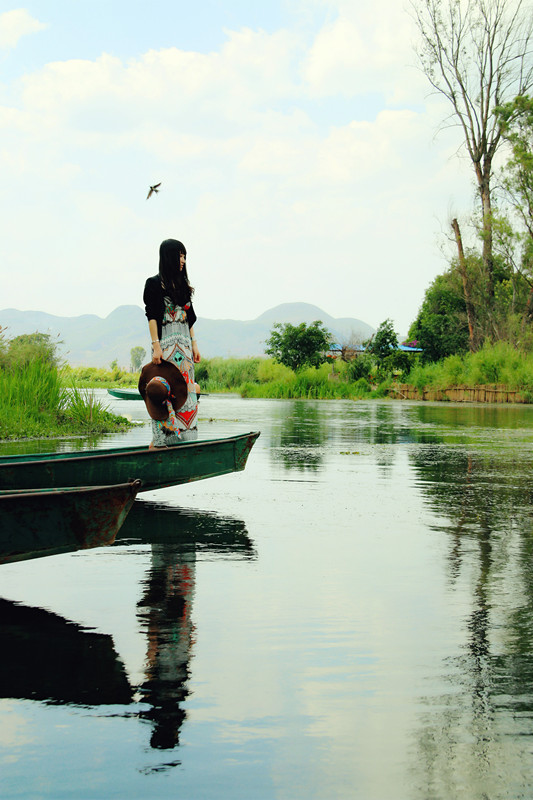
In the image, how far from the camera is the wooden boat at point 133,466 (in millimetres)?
7777

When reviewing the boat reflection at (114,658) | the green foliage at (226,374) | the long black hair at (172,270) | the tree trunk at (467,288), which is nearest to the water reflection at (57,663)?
the boat reflection at (114,658)

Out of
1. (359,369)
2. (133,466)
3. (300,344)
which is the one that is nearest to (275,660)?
(133,466)

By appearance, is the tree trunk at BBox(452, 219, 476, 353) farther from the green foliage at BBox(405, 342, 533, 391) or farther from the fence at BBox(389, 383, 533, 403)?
the fence at BBox(389, 383, 533, 403)

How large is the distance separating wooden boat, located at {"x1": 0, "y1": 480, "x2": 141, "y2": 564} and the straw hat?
363cm

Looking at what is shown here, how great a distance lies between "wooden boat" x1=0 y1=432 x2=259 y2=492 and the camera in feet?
25.5

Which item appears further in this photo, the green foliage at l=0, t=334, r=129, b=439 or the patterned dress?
the green foliage at l=0, t=334, r=129, b=439

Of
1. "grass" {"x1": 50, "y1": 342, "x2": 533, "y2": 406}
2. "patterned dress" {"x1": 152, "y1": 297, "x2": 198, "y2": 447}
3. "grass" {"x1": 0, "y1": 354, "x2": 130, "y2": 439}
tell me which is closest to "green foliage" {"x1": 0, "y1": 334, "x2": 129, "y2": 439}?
"grass" {"x1": 0, "y1": 354, "x2": 130, "y2": 439}

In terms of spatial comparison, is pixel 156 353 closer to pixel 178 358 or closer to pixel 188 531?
pixel 178 358

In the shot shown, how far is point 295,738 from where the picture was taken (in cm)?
316

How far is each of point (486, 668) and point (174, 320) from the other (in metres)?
5.38

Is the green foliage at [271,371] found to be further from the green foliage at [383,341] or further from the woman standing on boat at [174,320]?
the woman standing on boat at [174,320]

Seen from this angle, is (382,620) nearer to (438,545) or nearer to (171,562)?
(171,562)

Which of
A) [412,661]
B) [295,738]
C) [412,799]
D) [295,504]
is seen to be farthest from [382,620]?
[295,504]

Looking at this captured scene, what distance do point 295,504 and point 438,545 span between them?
96.0 inches
